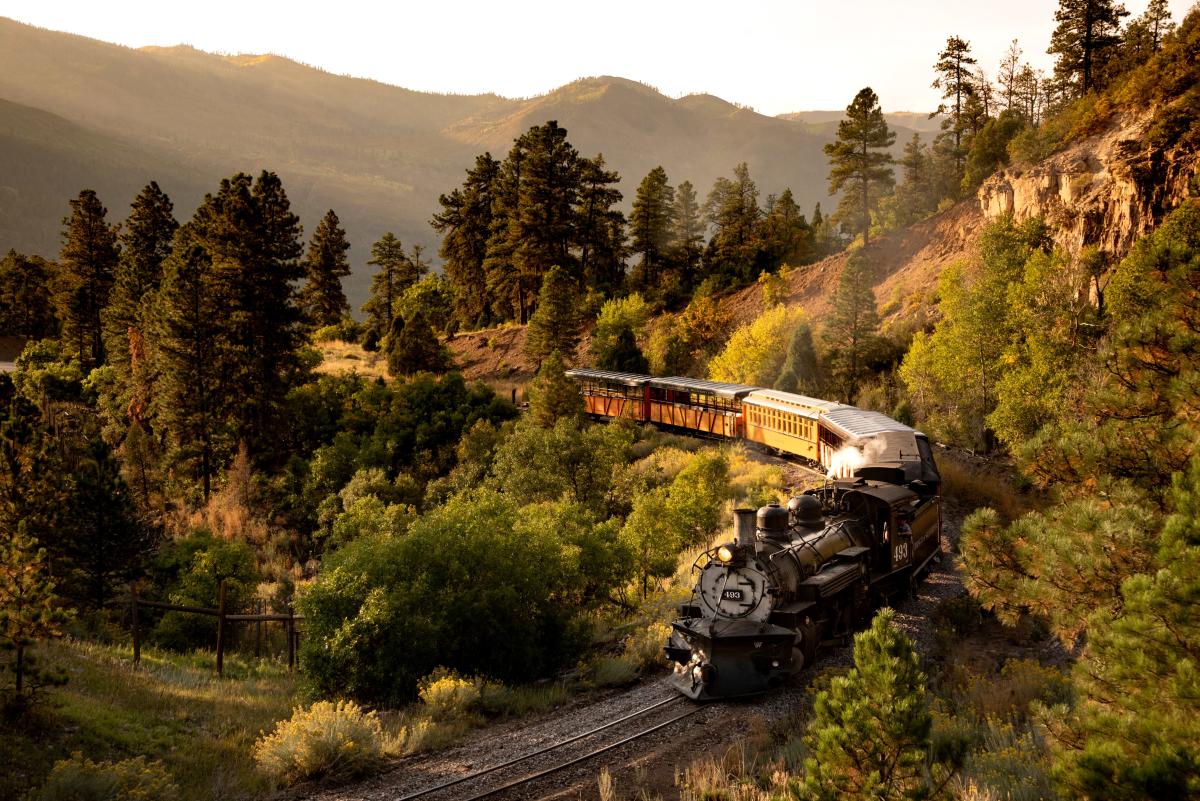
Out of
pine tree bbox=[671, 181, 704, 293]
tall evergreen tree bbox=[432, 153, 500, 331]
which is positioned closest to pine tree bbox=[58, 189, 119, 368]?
tall evergreen tree bbox=[432, 153, 500, 331]

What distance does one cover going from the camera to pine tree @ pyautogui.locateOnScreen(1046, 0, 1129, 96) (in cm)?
4731

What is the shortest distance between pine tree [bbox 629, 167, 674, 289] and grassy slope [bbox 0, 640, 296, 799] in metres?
52.9

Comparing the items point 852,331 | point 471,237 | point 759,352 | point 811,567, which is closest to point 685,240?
point 471,237

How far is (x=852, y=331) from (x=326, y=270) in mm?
49206

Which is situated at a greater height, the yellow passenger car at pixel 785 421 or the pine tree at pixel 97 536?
the yellow passenger car at pixel 785 421

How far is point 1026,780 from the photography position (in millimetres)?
8375

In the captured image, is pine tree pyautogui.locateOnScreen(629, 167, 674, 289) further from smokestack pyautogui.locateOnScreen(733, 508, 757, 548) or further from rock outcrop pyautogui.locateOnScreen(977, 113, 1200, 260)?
smokestack pyautogui.locateOnScreen(733, 508, 757, 548)

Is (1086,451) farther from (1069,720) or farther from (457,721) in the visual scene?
(457,721)

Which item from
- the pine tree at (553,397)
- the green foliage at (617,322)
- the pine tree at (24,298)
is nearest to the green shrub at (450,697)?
the pine tree at (553,397)

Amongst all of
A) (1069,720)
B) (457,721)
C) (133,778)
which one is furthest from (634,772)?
(133,778)

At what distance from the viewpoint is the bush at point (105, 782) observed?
9.76m

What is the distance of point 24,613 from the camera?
1140 centimetres

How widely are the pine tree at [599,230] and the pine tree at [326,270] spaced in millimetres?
21442

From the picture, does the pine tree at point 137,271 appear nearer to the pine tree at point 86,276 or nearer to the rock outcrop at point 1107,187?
the pine tree at point 86,276
